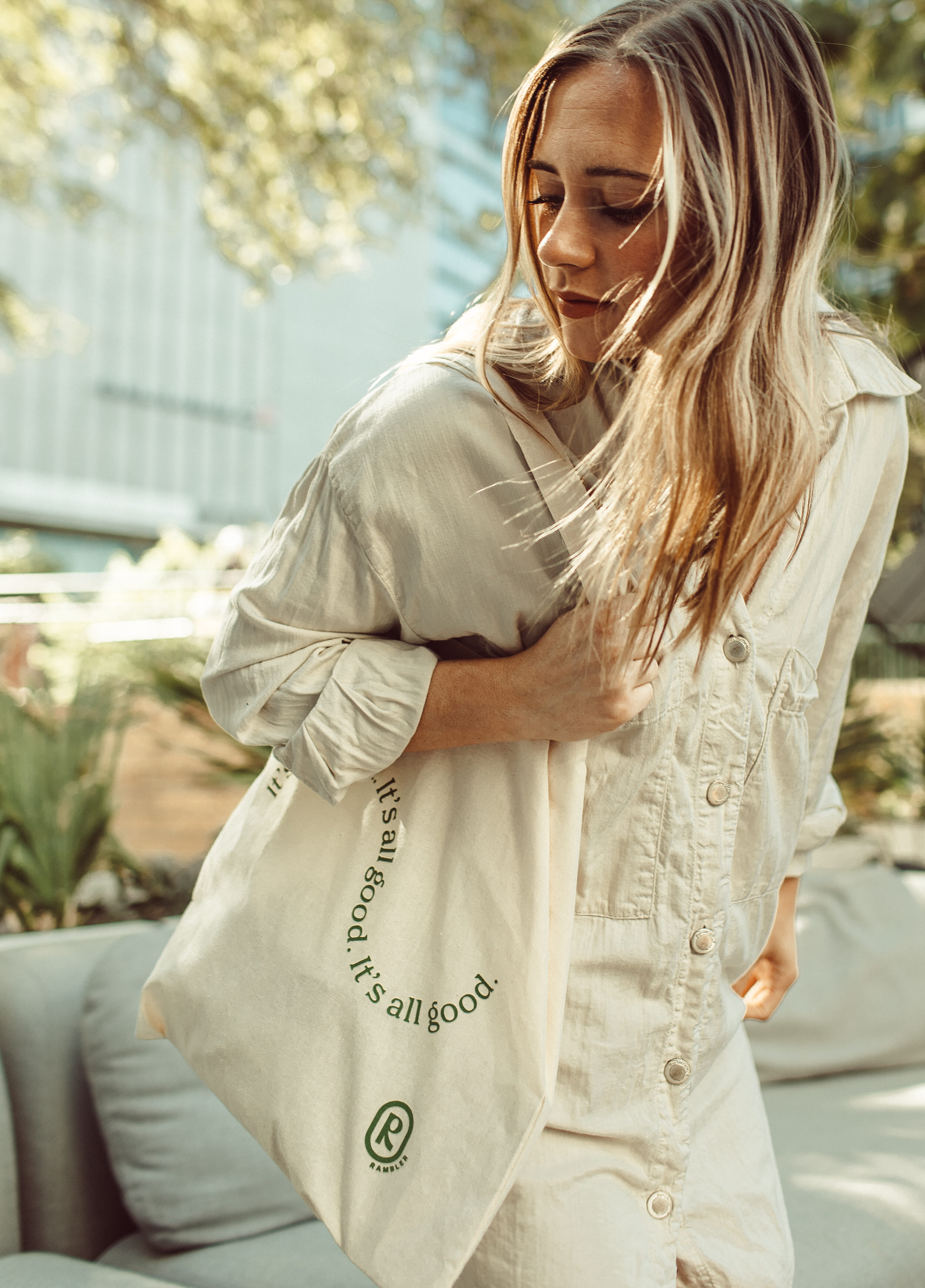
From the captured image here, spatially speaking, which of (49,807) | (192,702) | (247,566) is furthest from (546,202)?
(192,702)

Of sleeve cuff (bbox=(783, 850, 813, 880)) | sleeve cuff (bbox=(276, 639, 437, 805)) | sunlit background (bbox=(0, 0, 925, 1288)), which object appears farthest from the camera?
sunlit background (bbox=(0, 0, 925, 1288))

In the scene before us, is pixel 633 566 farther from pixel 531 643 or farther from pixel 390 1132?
pixel 390 1132

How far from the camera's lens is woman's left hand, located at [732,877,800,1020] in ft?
4.17

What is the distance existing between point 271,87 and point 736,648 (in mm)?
5926

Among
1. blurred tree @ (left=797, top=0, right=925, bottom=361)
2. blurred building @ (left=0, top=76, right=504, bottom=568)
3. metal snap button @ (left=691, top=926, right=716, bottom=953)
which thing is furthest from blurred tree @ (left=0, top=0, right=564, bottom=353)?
blurred building @ (left=0, top=76, right=504, bottom=568)

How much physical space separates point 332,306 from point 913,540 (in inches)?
627

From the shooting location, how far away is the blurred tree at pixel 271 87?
5629 mm

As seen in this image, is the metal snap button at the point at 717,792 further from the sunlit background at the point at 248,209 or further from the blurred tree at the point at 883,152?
the blurred tree at the point at 883,152

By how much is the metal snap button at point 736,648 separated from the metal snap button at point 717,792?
11 cm

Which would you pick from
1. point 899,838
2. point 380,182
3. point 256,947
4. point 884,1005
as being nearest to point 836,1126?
point 884,1005

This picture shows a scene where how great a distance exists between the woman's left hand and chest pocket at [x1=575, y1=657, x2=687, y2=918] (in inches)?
13.9

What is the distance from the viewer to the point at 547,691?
930mm

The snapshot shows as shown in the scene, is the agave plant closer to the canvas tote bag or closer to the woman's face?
the canvas tote bag

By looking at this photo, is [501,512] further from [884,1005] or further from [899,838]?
[899,838]
